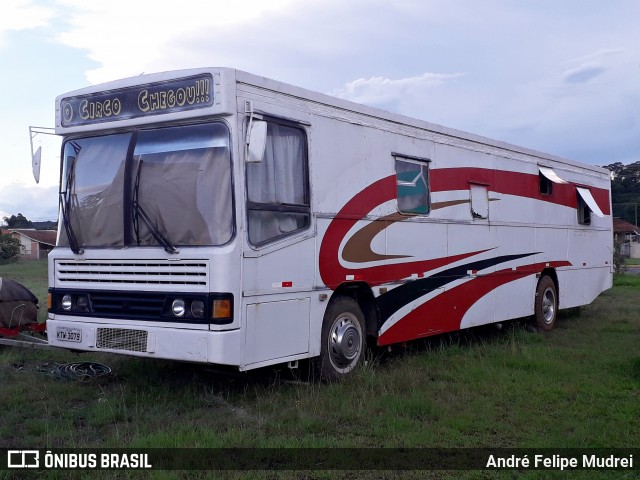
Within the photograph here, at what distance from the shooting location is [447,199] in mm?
10414

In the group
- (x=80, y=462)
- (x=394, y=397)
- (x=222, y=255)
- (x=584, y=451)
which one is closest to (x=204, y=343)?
(x=222, y=255)

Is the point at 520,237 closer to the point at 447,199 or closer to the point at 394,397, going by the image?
the point at 447,199

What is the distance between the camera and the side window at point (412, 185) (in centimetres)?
951

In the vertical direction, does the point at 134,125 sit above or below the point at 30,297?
above

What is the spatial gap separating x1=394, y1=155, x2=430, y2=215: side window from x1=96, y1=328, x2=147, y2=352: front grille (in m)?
3.83

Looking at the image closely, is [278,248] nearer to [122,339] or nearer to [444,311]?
[122,339]

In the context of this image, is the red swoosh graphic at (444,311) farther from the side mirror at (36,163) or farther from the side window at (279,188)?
the side mirror at (36,163)

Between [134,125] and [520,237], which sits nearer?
[134,125]

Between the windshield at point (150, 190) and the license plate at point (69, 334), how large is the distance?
2.79ft

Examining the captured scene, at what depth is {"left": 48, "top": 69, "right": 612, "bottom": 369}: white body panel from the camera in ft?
22.7

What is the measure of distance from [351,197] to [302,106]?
1.26m

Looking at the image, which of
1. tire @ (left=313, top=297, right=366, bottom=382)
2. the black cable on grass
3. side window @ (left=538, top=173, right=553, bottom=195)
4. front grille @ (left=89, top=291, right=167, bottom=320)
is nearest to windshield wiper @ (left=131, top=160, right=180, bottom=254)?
front grille @ (left=89, top=291, right=167, bottom=320)

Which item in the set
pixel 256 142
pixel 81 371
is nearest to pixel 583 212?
pixel 256 142

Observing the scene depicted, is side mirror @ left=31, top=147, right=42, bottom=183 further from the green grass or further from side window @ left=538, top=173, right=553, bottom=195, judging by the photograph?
side window @ left=538, top=173, right=553, bottom=195
